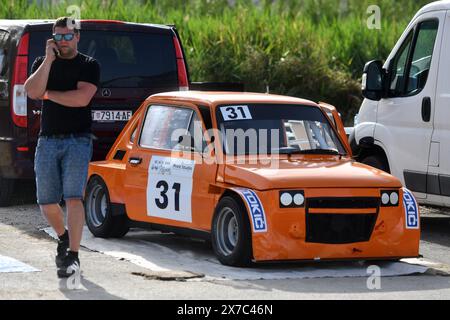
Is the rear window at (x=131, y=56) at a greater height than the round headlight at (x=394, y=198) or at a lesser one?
greater

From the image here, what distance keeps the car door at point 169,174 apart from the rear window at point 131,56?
7.74 ft

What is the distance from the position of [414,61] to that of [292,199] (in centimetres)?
356

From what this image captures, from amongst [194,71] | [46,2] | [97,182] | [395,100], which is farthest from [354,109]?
[97,182]

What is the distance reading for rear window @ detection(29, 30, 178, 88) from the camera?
14273 millimetres

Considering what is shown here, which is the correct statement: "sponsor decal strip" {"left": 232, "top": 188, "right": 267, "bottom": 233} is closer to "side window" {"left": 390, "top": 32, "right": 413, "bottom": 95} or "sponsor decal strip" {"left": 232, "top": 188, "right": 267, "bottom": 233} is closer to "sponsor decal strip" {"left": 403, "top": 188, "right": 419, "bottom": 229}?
"sponsor decal strip" {"left": 403, "top": 188, "right": 419, "bottom": 229}

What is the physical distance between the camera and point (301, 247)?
33.4ft

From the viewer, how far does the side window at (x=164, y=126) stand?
11516mm

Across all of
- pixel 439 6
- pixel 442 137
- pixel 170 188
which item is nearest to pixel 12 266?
pixel 170 188

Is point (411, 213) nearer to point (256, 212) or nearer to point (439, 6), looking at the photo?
point (256, 212)

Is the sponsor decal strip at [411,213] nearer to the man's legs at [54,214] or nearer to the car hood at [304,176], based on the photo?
the car hood at [304,176]

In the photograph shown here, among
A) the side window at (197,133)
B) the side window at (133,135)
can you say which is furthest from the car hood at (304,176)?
the side window at (133,135)

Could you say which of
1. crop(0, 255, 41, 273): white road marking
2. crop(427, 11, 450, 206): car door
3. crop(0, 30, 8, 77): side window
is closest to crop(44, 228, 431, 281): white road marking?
crop(0, 255, 41, 273): white road marking

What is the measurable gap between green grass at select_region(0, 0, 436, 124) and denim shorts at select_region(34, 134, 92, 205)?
12328 millimetres

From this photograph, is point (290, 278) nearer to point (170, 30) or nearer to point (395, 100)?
point (395, 100)
